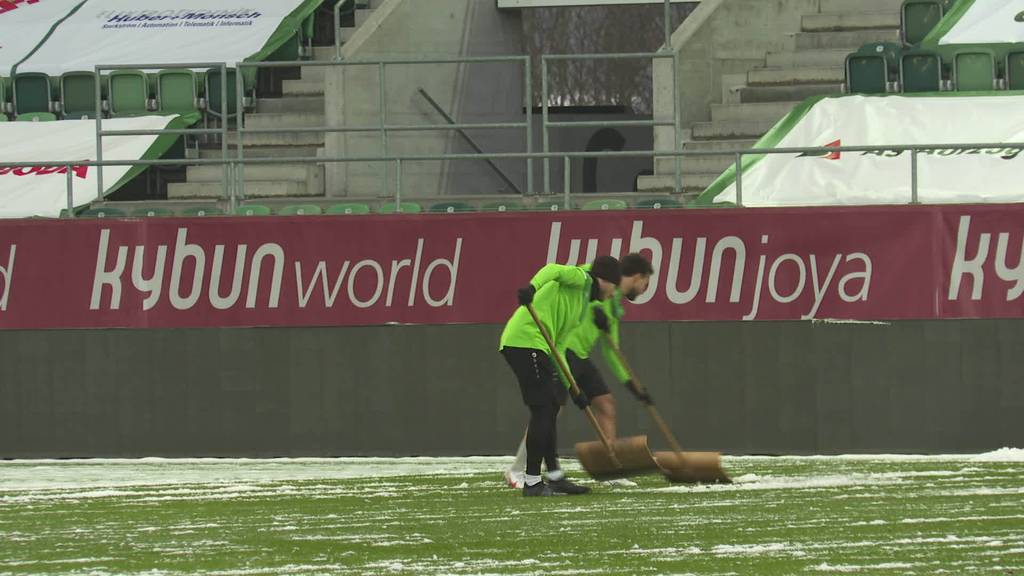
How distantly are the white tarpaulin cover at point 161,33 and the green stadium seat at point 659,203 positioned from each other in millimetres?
9610

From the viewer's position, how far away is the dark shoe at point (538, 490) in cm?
1221

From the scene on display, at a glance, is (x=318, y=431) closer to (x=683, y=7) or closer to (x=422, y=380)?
(x=422, y=380)

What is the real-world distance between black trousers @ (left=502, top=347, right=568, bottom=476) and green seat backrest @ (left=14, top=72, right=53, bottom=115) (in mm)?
14239

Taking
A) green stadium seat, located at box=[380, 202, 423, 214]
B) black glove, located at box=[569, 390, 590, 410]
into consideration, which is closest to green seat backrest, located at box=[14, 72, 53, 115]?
green stadium seat, located at box=[380, 202, 423, 214]

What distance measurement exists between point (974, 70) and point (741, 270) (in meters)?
5.57

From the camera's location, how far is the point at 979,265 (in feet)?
52.1

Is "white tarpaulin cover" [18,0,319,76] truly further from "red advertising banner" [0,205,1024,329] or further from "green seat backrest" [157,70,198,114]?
"red advertising banner" [0,205,1024,329]

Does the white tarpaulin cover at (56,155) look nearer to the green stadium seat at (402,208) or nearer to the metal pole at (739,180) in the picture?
the green stadium seat at (402,208)

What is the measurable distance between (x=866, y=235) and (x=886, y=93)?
3514mm

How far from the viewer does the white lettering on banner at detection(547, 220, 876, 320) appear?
1605cm

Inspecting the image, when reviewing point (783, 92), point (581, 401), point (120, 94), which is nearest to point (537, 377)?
point (581, 401)

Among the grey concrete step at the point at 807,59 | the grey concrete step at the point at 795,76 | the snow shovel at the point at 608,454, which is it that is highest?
the grey concrete step at the point at 807,59

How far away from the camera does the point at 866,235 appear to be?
16.1m

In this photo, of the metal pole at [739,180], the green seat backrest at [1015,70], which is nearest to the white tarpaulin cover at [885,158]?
the metal pole at [739,180]
